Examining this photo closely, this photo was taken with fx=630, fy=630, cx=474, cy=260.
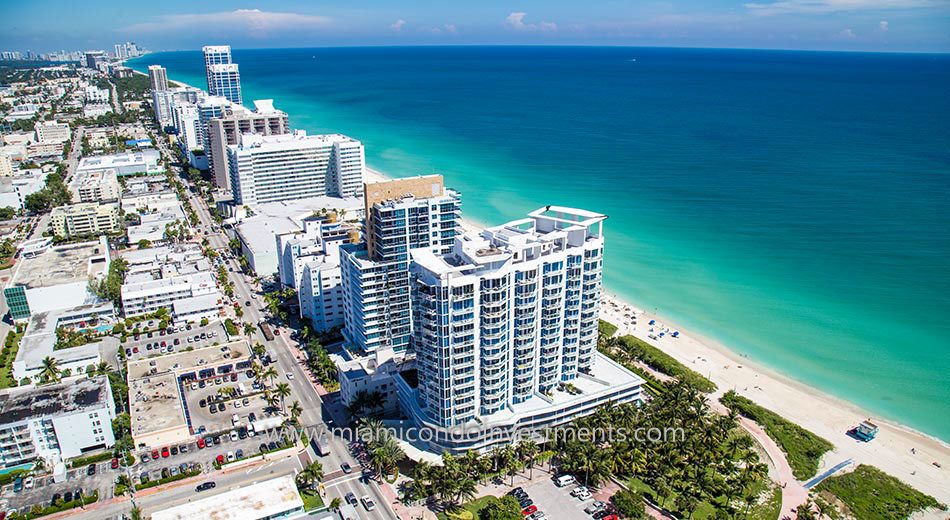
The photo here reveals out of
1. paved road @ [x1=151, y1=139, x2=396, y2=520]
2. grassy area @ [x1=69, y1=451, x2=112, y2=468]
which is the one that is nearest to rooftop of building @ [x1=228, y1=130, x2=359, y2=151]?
paved road @ [x1=151, y1=139, x2=396, y2=520]

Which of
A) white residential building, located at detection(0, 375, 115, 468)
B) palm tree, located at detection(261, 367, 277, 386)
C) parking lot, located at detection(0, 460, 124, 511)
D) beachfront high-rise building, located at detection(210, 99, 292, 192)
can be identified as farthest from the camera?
beachfront high-rise building, located at detection(210, 99, 292, 192)

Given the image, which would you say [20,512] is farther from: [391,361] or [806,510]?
[806,510]

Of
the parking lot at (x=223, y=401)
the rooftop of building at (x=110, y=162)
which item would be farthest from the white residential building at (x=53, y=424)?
the rooftop of building at (x=110, y=162)

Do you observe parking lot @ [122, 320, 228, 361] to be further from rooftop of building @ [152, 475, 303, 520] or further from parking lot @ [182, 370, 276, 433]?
rooftop of building @ [152, 475, 303, 520]

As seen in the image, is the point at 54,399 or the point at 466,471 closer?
the point at 466,471

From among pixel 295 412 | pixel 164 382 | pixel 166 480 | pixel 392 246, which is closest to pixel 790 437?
pixel 392 246

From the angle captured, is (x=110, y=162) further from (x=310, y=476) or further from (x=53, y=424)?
(x=310, y=476)
